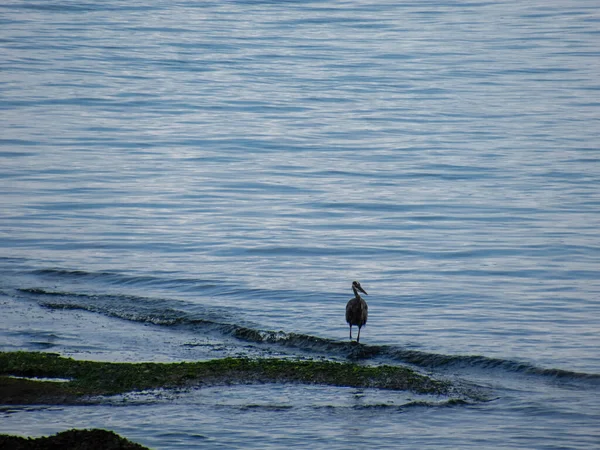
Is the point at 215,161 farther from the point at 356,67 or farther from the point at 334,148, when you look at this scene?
the point at 356,67

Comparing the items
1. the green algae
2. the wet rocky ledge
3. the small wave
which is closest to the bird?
the small wave

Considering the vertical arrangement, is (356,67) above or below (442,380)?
above

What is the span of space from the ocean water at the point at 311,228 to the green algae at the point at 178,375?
33cm

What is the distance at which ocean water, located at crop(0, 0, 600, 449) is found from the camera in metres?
13.0

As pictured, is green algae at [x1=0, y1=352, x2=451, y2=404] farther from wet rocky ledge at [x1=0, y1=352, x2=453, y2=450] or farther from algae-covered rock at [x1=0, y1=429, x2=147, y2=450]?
algae-covered rock at [x1=0, y1=429, x2=147, y2=450]

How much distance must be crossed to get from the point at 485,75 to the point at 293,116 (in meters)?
13.1

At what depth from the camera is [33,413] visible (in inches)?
477

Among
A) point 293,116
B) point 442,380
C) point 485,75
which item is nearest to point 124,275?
point 442,380

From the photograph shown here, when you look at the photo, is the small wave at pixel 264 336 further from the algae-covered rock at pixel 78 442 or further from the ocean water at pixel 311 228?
the algae-covered rock at pixel 78 442

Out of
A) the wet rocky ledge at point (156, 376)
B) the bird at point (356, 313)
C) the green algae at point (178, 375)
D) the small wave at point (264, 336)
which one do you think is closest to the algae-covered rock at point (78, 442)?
the wet rocky ledge at point (156, 376)

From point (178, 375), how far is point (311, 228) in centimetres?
1332

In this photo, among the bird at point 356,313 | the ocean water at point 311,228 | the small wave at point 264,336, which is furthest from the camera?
the bird at point 356,313

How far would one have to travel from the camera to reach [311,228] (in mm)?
26703

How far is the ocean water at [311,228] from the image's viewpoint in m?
13.0
